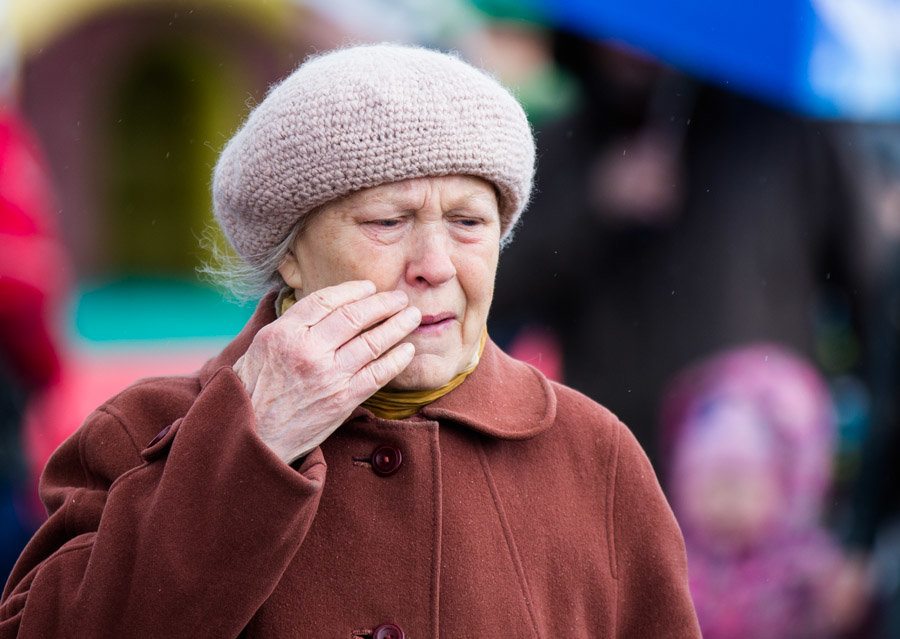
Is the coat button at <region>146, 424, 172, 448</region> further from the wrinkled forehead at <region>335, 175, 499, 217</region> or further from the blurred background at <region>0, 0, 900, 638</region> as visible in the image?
the blurred background at <region>0, 0, 900, 638</region>

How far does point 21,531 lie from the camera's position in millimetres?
4328

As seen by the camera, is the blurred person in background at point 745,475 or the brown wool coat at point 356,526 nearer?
the brown wool coat at point 356,526

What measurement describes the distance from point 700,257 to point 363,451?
3033 millimetres

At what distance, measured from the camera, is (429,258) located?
2092 millimetres

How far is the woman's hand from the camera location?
197cm

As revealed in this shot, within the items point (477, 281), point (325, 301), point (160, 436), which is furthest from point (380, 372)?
point (160, 436)

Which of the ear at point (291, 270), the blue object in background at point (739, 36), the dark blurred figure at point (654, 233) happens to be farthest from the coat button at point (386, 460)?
the blue object in background at point (739, 36)

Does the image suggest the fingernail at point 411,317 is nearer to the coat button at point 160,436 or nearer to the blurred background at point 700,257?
the coat button at point 160,436

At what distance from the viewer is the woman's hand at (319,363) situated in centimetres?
197

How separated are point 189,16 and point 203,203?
1016 millimetres

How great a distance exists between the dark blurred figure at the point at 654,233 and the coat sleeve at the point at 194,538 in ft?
9.62

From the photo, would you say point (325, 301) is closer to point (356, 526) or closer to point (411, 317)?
point (411, 317)

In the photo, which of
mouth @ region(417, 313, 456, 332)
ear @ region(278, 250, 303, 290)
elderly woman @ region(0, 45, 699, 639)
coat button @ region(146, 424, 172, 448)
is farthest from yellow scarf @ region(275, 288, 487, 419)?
coat button @ region(146, 424, 172, 448)

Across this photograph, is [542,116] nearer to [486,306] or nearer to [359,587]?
[486,306]
